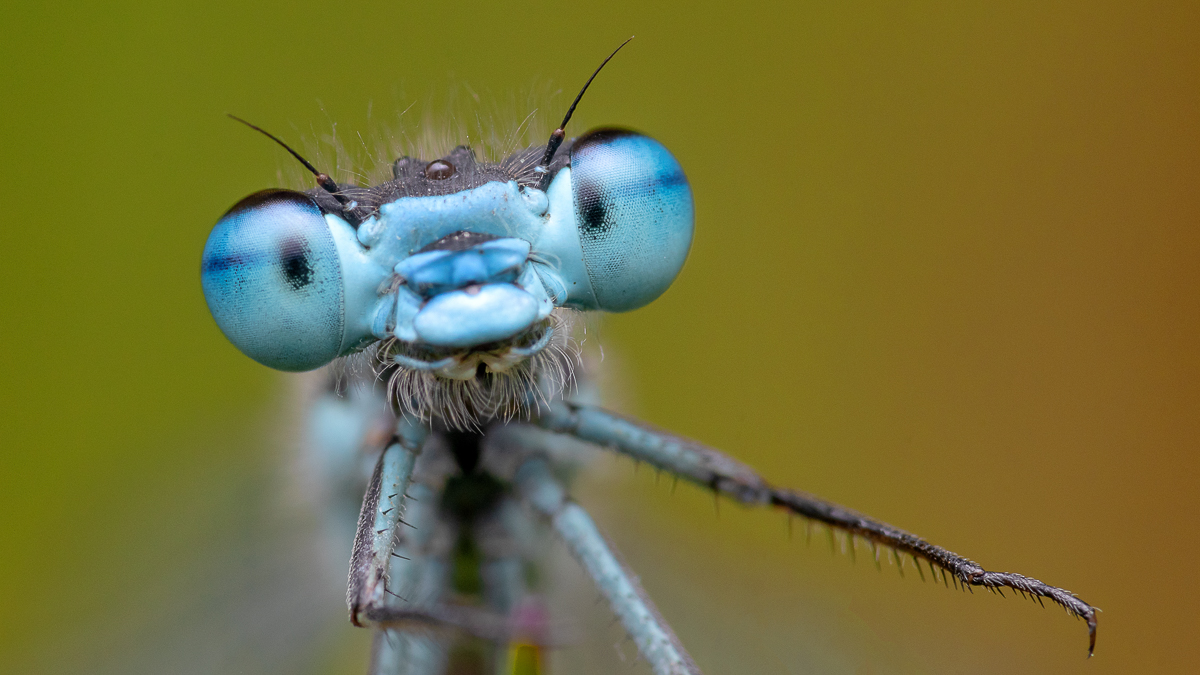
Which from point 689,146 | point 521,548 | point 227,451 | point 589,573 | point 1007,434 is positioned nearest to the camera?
point 589,573

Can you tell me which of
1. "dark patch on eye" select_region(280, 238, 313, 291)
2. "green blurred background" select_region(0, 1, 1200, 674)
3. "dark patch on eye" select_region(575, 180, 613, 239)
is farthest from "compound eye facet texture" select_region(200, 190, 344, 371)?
"green blurred background" select_region(0, 1, 1200, 674)

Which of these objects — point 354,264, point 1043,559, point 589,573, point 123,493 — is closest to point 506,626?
point 589,573

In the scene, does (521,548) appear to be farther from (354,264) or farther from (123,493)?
(123,493)

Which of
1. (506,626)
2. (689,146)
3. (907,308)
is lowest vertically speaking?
(506,626)

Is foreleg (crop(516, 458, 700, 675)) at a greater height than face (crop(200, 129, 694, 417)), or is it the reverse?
face (crop(200, 129, 694, 417))

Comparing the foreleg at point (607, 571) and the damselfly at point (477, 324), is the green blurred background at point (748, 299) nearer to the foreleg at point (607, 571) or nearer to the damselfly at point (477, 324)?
the foreleg at point (607, 571)

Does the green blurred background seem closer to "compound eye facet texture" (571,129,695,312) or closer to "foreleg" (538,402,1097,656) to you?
"foreleg" (538,402,1097,656)

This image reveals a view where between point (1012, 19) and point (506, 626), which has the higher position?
point (1012, 19)
